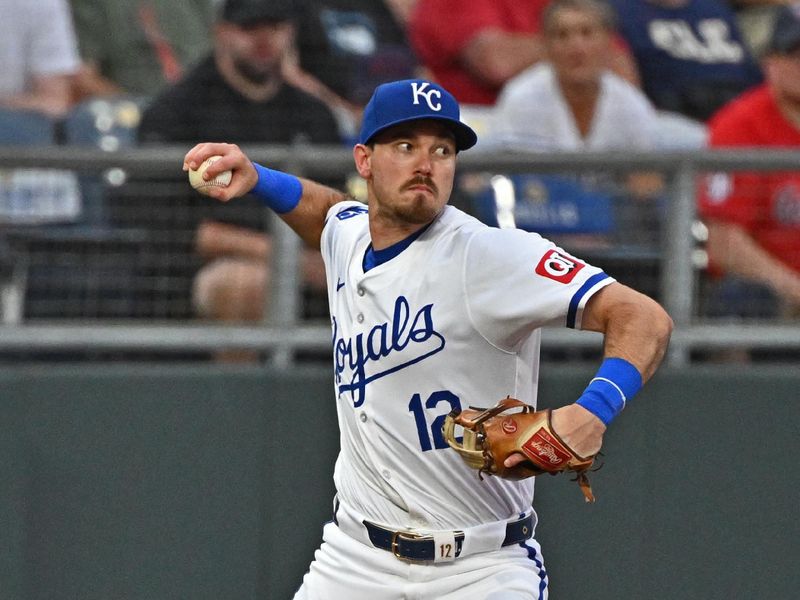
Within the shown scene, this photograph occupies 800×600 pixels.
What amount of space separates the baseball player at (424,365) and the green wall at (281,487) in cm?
180

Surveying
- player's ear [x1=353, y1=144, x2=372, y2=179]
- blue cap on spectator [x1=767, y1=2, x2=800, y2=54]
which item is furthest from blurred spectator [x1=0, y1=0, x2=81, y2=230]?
blue cap on spectator [x1=767, y1=2, x2=800, y2=54]

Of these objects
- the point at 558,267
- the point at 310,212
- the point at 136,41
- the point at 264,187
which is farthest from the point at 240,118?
the point at 558,267

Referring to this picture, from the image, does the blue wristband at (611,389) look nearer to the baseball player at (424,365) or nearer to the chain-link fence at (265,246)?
the baseball player at (424,365)

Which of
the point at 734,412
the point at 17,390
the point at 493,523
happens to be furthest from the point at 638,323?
the point at 17,390

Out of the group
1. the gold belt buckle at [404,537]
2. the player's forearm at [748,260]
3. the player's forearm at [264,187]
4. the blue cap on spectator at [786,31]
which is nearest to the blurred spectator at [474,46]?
the blue cap on spectator at [786,31]

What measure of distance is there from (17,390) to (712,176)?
3.13 meters

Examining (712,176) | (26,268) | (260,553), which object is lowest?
(260,553)

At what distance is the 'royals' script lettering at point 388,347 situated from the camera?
3.73 m

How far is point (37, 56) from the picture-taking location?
6.68 metres

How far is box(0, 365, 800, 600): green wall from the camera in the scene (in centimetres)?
575

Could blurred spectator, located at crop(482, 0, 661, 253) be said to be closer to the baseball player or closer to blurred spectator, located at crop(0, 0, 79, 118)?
blurred spectator, located at crop(0, 0, 79, 118)

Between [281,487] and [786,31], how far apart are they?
10.9ft

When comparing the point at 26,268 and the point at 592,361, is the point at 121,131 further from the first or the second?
the point at 592,361

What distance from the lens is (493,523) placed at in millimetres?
3812
